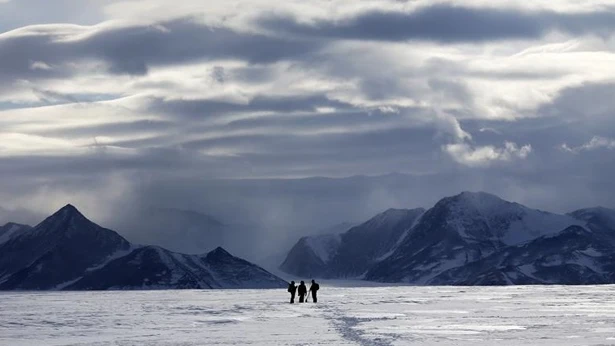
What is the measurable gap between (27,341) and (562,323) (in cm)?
3887

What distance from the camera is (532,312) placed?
311 feet

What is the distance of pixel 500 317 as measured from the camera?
280ft

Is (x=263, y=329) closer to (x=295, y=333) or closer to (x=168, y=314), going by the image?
(x=295, y=333)

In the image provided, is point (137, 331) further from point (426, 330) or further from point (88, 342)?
point (426, 330)

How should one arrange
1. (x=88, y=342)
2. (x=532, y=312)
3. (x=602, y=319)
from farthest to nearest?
1. (x=532, y=312)
2. (x=602, y=319)
3. (x=88, y=342)

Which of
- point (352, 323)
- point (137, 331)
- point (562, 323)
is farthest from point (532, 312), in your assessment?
point (137, 331)

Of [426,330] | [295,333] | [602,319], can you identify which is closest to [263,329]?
[295,333]

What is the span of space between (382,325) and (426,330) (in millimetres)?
5392

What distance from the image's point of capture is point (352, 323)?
75.6 m

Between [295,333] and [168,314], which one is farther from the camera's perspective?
[168,314]

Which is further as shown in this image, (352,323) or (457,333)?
(352,323)

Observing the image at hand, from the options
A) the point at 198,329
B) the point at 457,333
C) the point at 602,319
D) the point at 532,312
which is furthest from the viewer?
the point at 532,312

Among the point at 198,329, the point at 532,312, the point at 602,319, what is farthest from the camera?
the point at 532,312

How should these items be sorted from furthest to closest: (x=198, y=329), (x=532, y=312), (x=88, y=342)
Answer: (x=532, y=312)
(x=198, y=329)
(x=88, y=342)
